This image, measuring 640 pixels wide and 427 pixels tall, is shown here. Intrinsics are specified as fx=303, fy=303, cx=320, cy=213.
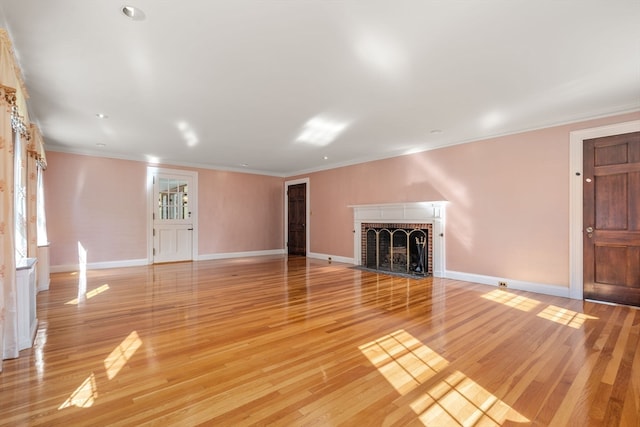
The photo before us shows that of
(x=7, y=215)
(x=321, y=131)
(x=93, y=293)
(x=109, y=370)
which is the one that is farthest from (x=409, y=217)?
(x=7, y=215)

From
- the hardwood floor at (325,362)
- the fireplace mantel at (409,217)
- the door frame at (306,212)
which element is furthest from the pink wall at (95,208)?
the fireplace mantel at (409,217)

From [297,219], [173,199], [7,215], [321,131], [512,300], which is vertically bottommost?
[512,300]

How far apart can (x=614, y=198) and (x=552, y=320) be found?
194cm

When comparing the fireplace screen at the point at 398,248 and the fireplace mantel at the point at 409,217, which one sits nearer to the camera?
the fireplace mantel at the point at 409,217

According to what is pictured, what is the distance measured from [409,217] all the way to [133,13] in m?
5.12

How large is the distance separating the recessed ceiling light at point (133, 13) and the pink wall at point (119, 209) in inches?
216

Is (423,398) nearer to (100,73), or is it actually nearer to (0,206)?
(0,206)

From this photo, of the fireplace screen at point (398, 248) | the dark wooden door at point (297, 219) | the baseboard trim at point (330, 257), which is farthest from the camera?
the dark wooden door at point (297, 219)

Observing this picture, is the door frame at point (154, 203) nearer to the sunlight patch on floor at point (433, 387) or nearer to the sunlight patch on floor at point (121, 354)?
the sunlight patch on floor at point (121, 354)

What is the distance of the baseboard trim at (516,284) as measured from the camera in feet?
13.9

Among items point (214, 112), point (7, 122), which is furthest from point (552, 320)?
point (7, 122)

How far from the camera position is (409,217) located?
593 cm

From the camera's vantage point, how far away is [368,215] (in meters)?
6.69

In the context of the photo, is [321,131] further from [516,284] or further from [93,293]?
[93,293]
